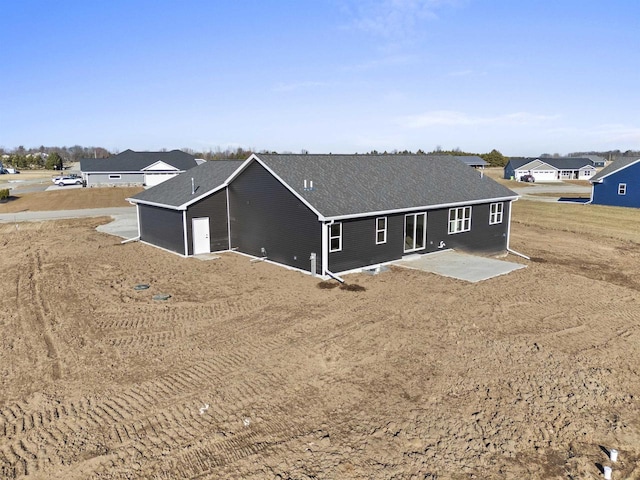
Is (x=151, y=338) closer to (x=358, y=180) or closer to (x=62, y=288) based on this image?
(x=62, y=288)

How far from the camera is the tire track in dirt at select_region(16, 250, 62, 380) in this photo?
36.5 feet

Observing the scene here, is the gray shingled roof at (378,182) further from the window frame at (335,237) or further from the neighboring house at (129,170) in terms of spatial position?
the neighboring house at (129,170)

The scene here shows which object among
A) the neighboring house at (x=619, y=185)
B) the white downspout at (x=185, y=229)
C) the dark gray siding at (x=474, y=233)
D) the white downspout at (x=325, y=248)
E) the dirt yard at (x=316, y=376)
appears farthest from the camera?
the neighboring house at (x=619, y=185)

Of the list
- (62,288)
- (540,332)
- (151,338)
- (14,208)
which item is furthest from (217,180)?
(14,208)

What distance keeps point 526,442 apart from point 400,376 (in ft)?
9.35

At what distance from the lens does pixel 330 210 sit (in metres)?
17.5

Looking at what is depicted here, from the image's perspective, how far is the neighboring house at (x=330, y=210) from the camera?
59.8ft

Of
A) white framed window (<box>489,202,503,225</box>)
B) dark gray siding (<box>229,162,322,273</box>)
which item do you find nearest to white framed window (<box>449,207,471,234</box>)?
white framed window (<box>489,202,503,225</box>)

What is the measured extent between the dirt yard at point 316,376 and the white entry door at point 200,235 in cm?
366

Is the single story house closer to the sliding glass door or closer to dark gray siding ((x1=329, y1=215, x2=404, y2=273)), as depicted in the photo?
dark gray siding ((x1=329, y1=215, x2=404, y2=273))

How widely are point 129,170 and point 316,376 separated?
54.7m

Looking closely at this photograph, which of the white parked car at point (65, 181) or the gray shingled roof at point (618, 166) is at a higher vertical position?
the gray shingled roof at point (618, 166)

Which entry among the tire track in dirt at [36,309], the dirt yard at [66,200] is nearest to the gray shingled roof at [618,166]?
the dirt yard at [66,200]

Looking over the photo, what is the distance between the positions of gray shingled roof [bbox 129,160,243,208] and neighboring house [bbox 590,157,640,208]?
124 ft
